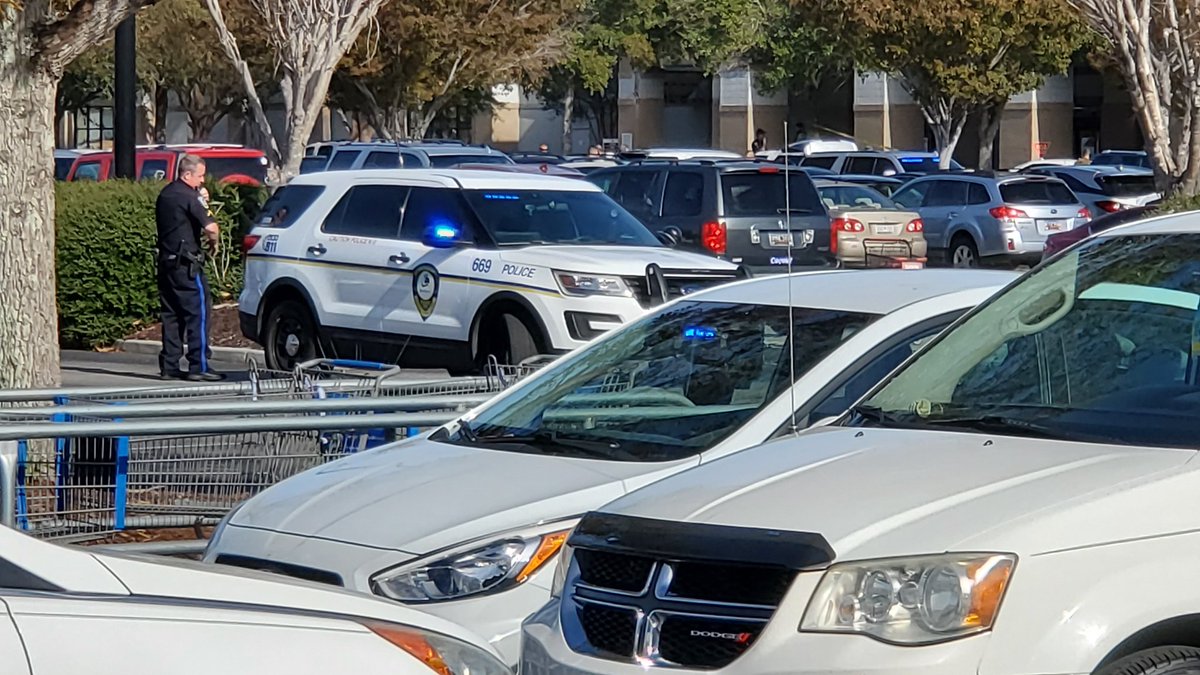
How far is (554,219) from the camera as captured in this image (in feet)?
49.0

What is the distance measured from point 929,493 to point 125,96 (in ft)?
49.5

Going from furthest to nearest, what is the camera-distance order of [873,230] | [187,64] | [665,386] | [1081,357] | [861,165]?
1. [187,64]
2. [861,165]
3. [873,230]
4. [665,386]
5. [1081,357]

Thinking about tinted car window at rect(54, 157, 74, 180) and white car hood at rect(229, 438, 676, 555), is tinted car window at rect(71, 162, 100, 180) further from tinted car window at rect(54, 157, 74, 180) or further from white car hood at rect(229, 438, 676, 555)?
white car hood at rect(229, 438, 676, 555)

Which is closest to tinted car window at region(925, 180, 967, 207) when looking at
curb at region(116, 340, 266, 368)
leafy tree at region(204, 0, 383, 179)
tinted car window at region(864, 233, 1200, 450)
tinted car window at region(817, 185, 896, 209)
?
tinted car window at region(817, 185, 896, 209)

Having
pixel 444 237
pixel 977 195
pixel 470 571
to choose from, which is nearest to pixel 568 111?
pixel 977 195

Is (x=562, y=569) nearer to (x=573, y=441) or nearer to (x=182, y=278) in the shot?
(x=573, y=441)

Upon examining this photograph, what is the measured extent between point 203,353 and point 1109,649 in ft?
41.7

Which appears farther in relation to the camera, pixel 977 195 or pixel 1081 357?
pixel 977 195

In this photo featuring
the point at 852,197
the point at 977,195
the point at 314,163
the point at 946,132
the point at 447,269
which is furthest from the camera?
the point at 946,132

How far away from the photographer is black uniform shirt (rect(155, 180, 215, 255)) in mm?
15984

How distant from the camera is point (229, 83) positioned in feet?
171

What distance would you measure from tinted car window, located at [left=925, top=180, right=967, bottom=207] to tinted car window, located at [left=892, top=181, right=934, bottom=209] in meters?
0.16

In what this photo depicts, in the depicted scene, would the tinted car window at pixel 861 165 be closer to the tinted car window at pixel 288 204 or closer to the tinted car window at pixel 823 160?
the tinted car window at pixel 823 160

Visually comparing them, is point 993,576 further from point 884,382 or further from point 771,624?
point 884,382
